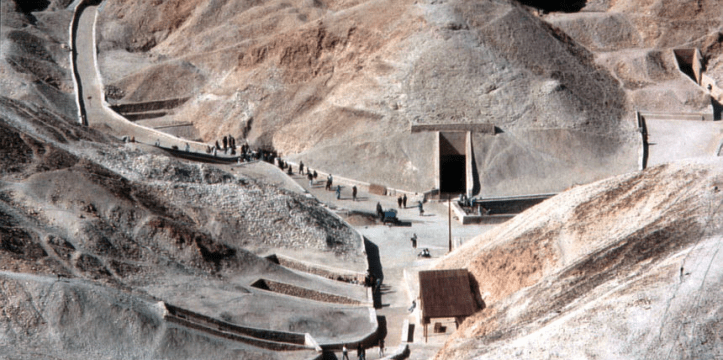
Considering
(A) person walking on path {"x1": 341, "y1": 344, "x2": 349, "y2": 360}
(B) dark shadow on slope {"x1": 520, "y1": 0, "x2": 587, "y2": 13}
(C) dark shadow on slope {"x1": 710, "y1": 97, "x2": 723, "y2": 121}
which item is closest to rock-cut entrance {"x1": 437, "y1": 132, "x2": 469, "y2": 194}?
(C) dark shadow on slope {"x1": 710, "y1": 97, "x2": 723, "y2": 121}

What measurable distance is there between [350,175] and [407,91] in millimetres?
5656

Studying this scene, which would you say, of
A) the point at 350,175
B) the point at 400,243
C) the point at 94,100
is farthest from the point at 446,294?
the point at 94,100

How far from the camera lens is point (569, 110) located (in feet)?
191

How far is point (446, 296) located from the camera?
34375 mm

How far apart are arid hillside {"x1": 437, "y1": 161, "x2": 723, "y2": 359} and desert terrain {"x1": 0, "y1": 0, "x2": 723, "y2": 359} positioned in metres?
0.08

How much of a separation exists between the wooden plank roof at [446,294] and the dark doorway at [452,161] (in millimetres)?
20466

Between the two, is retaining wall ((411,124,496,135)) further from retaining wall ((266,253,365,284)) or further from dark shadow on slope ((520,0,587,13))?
retaining wall ((266,253,365,284))

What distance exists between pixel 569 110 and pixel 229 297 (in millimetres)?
28111

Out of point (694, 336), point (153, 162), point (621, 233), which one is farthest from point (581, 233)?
point (153, 162)

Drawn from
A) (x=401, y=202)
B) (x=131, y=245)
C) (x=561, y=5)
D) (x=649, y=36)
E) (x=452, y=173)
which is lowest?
(x=401, y=202)

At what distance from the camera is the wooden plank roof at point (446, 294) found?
110ft

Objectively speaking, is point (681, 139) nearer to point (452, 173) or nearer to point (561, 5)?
point (452, 173)

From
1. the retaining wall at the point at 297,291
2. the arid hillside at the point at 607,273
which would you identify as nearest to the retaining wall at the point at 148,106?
the retaining wall at the point at 297,291

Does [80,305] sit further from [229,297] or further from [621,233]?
[621,233]
